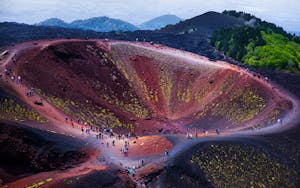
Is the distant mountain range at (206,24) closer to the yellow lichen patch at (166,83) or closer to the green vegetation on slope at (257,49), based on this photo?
the green vegetation on slope at (257,49)

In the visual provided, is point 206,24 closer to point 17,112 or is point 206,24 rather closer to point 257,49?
point 257,49

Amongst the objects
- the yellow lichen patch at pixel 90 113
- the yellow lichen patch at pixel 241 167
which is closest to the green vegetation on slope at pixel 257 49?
the yellow lichen patch at pixel 90 113

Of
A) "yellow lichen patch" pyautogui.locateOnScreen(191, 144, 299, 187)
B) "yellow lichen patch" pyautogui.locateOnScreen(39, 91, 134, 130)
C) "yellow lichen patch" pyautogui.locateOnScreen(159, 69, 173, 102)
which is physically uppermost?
"yellow lichen patch" pyautogui.locateOnScreen(159, 69, 173, 102)

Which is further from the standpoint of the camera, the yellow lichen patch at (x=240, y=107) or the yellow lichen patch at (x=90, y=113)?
the yellow lichen patch at (x=240, y=107)

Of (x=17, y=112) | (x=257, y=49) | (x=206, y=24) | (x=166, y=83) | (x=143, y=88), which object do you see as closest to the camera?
(x=17, y=112)

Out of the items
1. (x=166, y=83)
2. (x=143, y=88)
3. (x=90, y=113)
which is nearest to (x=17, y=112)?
(x=90, y=113)

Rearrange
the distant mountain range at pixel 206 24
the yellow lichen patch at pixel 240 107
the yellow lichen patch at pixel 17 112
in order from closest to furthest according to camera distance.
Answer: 1. the yellow lichen patch at pixel 17 112
2. the yellow lichen patch at pixel 240 107
3. the distant mountain range at pixel 206 24

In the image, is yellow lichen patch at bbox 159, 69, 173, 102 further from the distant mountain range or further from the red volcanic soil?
the distant mountain range

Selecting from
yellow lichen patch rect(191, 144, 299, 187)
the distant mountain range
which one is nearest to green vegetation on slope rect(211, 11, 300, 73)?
the distant mountain range
